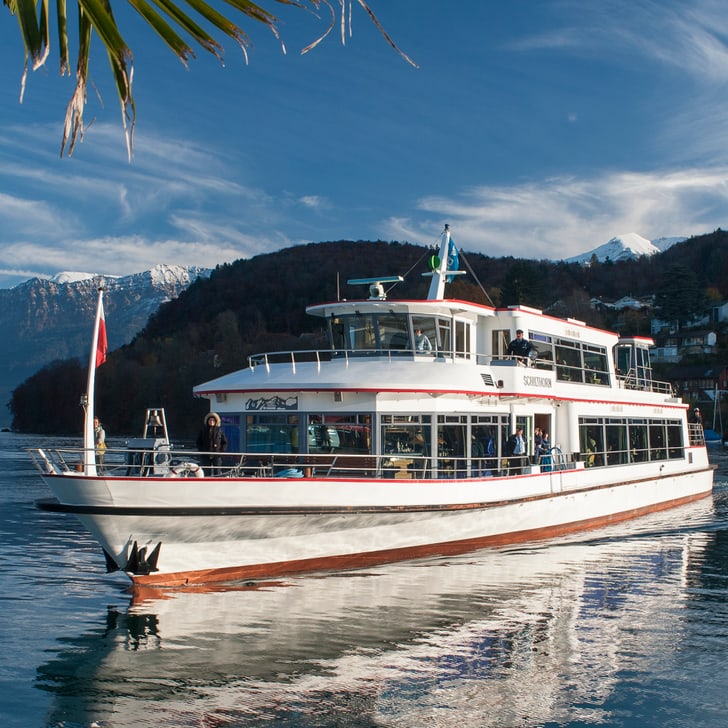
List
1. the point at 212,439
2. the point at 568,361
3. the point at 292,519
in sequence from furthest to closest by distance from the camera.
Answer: the point at 568,361 < the point at 212,439 < the point at 292,519

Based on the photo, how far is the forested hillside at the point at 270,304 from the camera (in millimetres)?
99500

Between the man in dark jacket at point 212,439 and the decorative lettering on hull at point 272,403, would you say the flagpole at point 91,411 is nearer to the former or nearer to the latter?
the man in dark jacket at point 212,439

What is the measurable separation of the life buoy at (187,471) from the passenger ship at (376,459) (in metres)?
0.04

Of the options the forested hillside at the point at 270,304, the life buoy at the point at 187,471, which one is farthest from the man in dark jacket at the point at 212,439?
the forested hillside at the point at 270,304

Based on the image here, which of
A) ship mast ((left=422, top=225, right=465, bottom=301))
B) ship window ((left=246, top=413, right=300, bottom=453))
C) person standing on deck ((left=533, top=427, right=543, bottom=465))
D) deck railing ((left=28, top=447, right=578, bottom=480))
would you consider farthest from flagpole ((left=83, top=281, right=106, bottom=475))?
person standing on deck ((left=533, top=427, right=543, bottom=465))

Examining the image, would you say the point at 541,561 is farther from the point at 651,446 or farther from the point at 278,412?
the point at 651,446

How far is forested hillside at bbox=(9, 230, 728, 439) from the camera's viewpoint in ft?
326

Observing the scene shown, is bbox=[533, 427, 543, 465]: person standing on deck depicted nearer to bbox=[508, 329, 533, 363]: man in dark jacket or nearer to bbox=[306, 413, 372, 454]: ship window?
bbox=[508, 329, 533, 363]: man in dark jacket

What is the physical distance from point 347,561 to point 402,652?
166 inches

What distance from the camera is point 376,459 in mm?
15227

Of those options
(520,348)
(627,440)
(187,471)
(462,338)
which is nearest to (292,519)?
(187,471)

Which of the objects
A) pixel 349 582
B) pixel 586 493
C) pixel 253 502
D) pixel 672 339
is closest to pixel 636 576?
pixel 586 493

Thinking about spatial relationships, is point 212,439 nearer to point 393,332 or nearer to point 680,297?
point 393,332

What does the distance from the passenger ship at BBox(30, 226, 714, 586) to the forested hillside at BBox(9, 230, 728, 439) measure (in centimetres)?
4154
